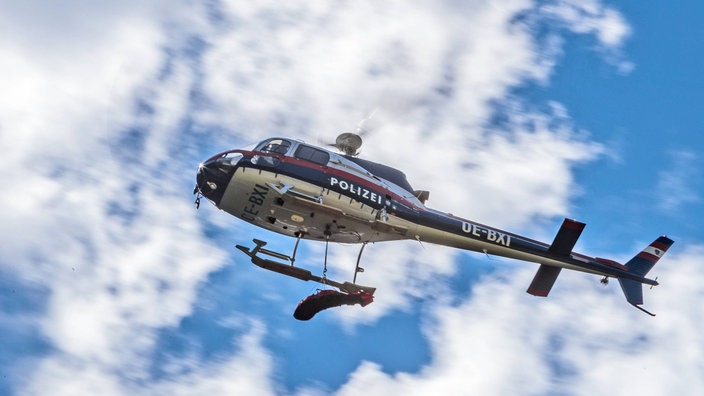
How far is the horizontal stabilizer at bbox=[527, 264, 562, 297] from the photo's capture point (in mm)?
35375

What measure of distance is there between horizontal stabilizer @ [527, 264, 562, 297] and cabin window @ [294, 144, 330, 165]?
11.1 m

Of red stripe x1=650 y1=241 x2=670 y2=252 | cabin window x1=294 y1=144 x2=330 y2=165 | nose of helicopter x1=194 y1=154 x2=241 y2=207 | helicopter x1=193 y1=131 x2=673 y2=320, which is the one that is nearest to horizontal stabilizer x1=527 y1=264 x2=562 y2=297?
helicopter x1=193 y1=131 x2=673 y2=320

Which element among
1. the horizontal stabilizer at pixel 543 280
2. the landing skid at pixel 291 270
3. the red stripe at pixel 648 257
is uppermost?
the red stripe at pixel 648 257

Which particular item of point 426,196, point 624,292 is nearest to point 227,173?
point 426,196

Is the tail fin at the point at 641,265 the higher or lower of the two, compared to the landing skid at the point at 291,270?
higher

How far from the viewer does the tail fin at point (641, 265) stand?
35875mm

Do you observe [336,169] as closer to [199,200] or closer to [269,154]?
[269,154]

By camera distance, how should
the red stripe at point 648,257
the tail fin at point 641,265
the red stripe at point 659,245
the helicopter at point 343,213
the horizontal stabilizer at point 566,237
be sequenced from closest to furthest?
the helicopter at point 343,213 → the horizontal stabilizer at point 566,237 → the tail fin at point 641,265 → the red stripe at point 648,257 → the red stripe at point 659,245

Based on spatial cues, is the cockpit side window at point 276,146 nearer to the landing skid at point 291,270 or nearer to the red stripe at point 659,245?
the landing skid at point 291,270

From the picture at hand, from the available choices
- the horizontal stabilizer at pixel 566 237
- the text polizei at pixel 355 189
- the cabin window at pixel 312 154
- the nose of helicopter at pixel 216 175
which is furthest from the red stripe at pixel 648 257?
the nose of helicopter at pixel 216 175

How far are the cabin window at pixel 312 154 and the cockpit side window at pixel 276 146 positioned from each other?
20.4 inches

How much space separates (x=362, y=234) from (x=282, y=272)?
3.97 meters

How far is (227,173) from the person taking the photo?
31.8 m

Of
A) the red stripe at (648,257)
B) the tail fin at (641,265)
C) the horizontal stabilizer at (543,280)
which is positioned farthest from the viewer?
the red stripe at (648,257)
